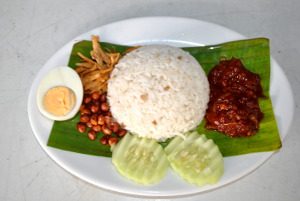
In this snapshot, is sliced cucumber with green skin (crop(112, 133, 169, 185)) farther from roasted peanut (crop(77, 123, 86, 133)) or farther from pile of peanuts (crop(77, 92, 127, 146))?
roasted peanut (crop(77, 123, 86, 133))

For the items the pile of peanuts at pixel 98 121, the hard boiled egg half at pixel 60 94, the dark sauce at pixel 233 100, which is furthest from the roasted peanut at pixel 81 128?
the dark sauce at pixel 233 100

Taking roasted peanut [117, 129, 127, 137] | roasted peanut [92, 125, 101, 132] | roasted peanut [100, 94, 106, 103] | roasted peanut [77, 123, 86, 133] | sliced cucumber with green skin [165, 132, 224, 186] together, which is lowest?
sliced cucumber with green skin [165, 132, 224, 186]

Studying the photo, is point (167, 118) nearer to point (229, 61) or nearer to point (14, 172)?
point (229, 61)

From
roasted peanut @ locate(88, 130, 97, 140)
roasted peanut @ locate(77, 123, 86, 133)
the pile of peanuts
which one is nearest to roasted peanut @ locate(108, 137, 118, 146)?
the pile of peanuts

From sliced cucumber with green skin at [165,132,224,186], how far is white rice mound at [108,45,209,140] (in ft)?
0.54

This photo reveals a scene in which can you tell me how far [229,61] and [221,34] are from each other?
0.38 metres

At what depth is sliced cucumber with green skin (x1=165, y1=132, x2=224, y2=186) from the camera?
2867 millimetres

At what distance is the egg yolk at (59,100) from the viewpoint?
3.26m

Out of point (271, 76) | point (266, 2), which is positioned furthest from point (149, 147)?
point (266, 2)

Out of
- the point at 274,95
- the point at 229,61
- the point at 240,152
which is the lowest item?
the point at 240,152

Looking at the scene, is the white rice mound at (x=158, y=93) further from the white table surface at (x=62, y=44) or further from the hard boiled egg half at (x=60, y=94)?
the white table surface at (x=62, y=44)

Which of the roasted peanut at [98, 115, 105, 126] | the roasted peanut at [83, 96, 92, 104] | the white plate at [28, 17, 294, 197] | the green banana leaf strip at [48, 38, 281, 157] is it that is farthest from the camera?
the roasted peanut at [83, 96, 92, 104]

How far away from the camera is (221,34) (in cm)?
379

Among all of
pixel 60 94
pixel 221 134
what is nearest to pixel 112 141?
pixel 60 94
